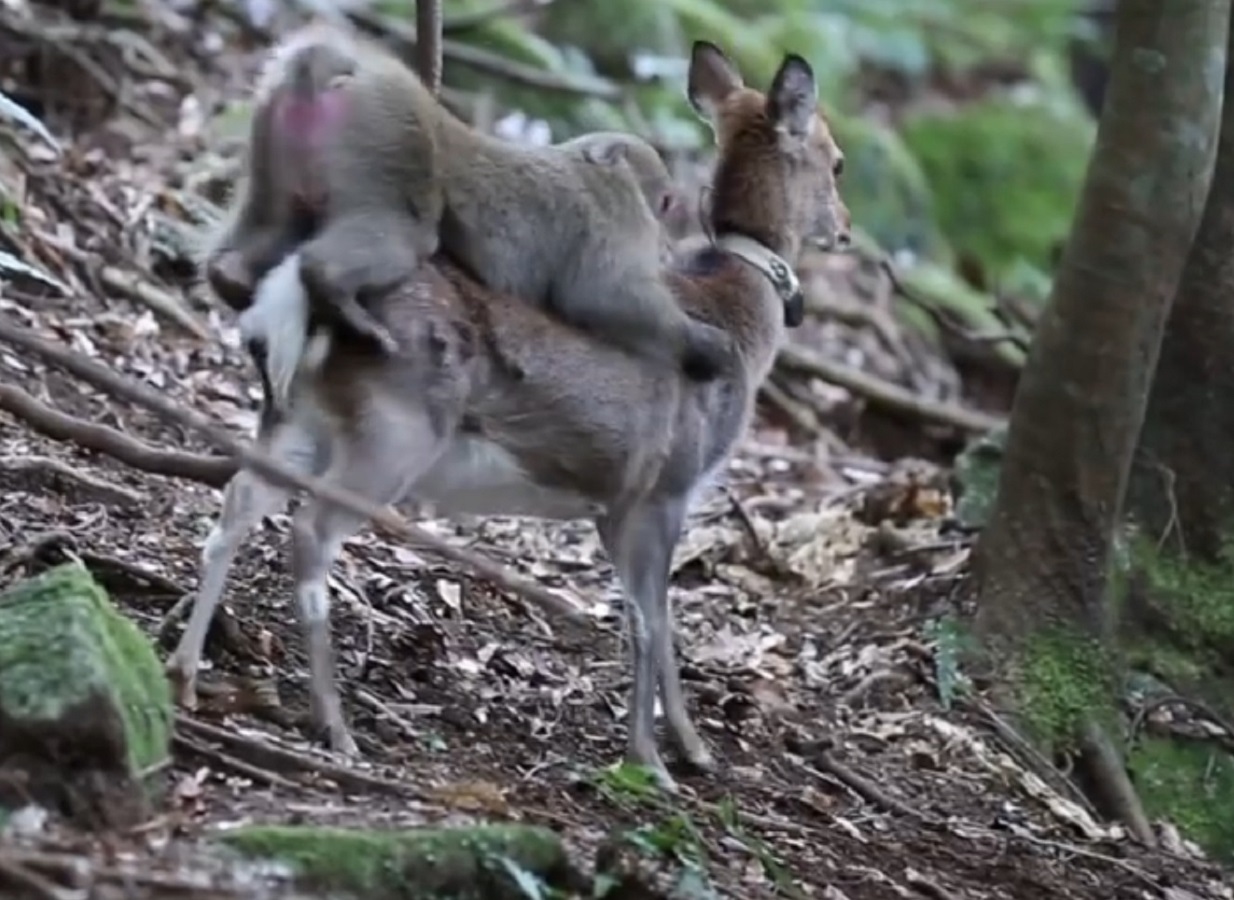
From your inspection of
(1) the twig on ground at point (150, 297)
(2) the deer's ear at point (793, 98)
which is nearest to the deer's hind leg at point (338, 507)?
(2) the deer's ear at point (793, 98)

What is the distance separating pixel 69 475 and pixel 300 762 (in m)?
2.04

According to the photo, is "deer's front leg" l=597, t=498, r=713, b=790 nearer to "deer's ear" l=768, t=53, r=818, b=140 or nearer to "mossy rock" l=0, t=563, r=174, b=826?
"deer's ear" l=768, t=53, r=818, b=140

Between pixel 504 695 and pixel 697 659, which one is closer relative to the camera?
pixel 504 695

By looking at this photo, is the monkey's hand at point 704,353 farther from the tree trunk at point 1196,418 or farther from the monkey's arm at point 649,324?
the tree trunk at point 1196,418

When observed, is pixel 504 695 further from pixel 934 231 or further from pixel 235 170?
pixel 934 231

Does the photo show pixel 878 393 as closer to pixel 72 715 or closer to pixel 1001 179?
pixel 1001 179

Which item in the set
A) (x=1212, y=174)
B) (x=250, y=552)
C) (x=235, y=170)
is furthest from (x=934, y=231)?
(x=250, y=552)

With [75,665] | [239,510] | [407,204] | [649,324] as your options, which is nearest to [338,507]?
[239,510]

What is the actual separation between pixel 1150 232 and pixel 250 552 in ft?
9.07

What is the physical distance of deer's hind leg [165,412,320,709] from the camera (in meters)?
5.62

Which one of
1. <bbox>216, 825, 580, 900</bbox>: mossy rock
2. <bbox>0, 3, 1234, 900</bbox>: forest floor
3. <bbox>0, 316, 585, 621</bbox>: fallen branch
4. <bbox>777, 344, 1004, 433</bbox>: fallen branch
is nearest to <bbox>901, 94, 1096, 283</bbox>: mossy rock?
<bbox>777, 344, 1004, 433</bbox>: fallen branch

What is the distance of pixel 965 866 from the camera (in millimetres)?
6215

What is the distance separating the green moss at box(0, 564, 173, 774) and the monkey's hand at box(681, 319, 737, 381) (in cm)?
202

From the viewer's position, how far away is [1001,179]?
16422 mm
